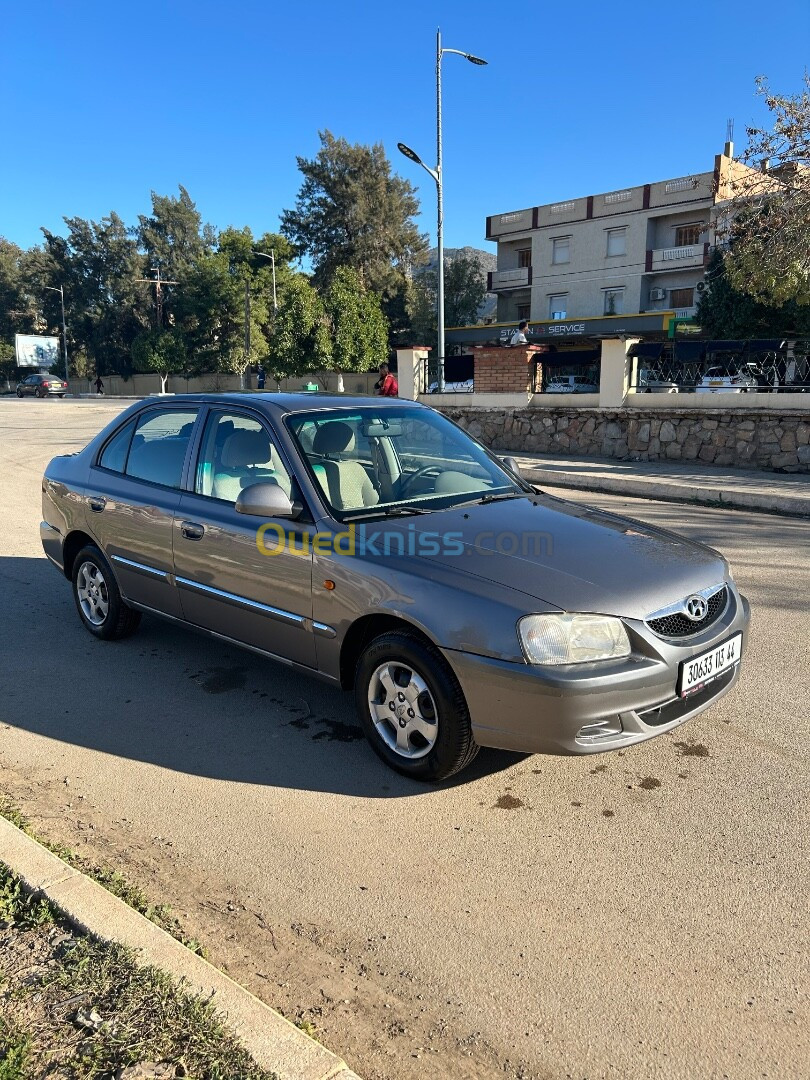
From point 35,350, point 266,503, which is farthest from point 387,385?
point 35,350

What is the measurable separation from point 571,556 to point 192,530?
6.79 feet

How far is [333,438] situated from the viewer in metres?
4.12

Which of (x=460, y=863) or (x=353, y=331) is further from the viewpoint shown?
(x=353, y=331)

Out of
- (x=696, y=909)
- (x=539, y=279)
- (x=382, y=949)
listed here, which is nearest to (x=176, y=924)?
(x=382, y=949)

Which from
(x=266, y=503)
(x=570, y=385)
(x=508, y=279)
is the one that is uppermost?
(x=508, y=279)

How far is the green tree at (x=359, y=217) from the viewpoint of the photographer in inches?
2402

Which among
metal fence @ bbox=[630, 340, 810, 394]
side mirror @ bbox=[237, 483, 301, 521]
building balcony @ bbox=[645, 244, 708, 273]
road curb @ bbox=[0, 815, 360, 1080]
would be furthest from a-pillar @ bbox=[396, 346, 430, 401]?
building balcony @ bbox=[645, 244, 708, 273]

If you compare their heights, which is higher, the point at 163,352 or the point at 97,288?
the point at 97,288

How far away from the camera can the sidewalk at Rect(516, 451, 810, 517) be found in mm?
10234

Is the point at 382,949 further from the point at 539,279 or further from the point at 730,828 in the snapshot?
the point at 539,279

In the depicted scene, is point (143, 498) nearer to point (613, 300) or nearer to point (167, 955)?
point (167, 955)

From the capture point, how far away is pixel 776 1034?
2.16 meters

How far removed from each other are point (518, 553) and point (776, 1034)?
1.85 meters

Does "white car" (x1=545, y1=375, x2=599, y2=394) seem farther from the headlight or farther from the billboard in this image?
the billboard
